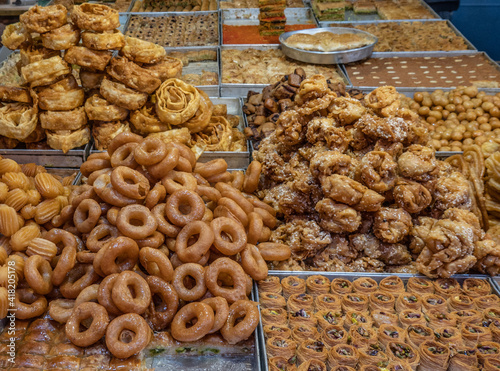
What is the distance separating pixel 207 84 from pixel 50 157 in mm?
2218

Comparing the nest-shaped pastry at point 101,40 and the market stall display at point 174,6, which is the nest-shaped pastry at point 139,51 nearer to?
the nest-shaped pastry at point 101,40

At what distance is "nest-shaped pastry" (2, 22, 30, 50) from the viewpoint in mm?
3697

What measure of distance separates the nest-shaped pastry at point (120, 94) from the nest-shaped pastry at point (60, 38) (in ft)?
1.35

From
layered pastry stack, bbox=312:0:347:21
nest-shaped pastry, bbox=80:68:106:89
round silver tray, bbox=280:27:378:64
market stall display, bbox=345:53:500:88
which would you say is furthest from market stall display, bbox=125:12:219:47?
nest-shaped pastry, bbox=80:68:106:89

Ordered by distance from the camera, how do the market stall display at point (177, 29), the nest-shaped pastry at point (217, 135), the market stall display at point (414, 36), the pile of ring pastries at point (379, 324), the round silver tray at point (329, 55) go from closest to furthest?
the pile of ring pastries at point (379, 324) → the nest-shaped pastry at point (217, 135) → the round silver tray at point (329, 55) → the market stall display at point (414, 36) → the market stall display at point (177, 29)

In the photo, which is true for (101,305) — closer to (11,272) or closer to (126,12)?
(11,272)

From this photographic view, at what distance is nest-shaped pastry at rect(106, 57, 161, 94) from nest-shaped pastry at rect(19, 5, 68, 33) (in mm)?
534

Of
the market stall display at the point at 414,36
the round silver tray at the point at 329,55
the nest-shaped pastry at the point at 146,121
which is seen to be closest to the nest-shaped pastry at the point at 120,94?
the nest-shaped pastry at the point at 146,121

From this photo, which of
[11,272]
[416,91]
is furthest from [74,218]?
[416,91]

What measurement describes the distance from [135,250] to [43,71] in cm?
207

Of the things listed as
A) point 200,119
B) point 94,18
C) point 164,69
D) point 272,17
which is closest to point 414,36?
point 272,17

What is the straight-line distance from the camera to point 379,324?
8.30ft

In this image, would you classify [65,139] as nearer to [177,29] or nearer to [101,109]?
[101,109]

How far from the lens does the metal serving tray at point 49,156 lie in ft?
13.3
